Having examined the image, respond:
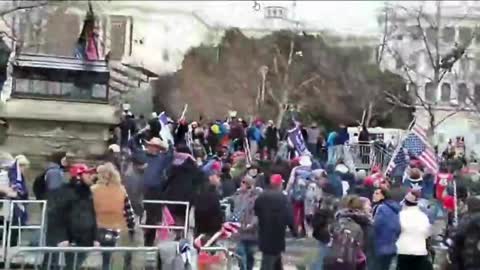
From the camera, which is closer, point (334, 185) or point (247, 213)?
point (247, 213)

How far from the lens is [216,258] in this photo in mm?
12875

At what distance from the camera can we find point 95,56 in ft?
67.9

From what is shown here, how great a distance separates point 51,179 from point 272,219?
2.76m

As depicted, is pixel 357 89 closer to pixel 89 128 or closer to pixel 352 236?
pixel 89 128

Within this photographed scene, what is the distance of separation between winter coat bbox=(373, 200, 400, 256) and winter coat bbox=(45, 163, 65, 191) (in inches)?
148

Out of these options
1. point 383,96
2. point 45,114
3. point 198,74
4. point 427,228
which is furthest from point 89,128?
point 198,74

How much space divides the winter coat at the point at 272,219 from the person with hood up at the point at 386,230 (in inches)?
43.8

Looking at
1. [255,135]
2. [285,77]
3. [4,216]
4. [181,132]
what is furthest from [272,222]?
[285,77]

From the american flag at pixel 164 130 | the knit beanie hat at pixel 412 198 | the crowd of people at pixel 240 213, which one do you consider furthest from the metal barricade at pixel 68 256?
the american flag at pixel 164 130

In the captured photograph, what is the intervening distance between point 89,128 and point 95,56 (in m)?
1.28

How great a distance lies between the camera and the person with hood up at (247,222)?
1527 centimetres

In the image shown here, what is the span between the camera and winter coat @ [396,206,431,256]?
44.5 ft

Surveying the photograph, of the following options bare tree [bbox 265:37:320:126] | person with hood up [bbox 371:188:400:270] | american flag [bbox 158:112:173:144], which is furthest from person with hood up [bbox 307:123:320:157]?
bare tree [bbox 265:37:320:126]

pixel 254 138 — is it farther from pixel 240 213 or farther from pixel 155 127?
pixel 240 213
